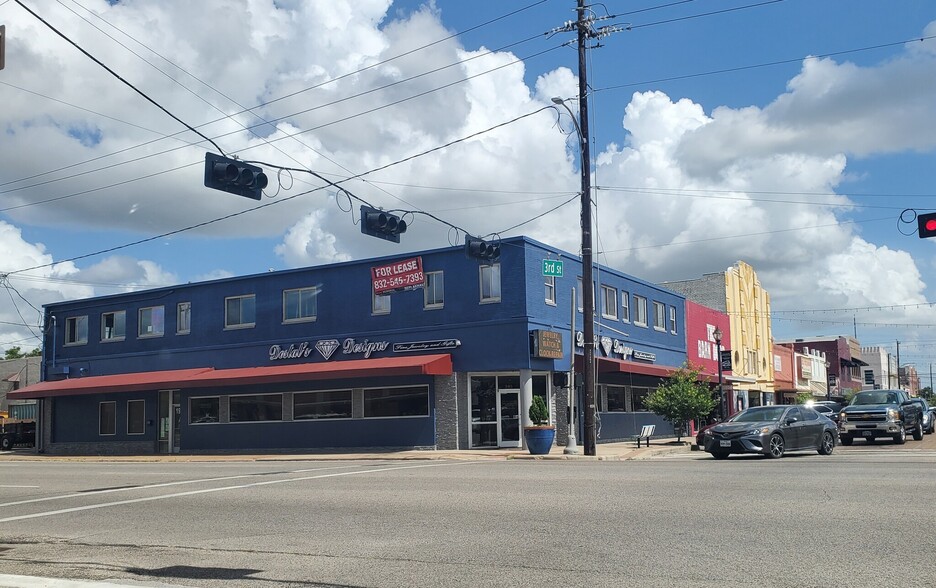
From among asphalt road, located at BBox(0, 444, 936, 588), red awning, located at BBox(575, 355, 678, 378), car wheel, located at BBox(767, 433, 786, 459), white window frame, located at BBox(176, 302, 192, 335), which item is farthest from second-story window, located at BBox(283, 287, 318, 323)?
car wheel, located at BBox(767, 433, 786, 459)

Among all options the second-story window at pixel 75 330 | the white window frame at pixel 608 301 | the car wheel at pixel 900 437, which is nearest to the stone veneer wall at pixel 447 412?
the white window frame at pixel 608 301

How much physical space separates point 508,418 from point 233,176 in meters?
17.9

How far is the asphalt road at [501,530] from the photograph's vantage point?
812 centimetres

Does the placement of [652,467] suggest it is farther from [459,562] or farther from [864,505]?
[459,562]

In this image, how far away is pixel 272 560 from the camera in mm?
9234

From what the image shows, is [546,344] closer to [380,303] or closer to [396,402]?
[396,402]

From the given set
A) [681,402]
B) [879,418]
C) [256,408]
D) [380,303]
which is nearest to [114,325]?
[256,408]

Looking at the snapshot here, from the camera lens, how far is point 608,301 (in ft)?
124

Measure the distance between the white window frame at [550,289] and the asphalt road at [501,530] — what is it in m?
15.1

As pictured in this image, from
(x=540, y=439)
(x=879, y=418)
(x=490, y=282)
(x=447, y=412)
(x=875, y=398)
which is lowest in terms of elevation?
(x=540, y=439)

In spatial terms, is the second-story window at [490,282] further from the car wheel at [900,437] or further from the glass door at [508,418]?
the car wheel at [900,437]

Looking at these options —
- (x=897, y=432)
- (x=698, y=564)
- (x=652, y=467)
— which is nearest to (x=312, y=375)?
(x=652, y=467)

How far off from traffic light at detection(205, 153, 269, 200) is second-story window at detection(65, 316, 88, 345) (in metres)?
29.9

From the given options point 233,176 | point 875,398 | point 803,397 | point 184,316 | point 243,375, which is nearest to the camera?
point 233,176
